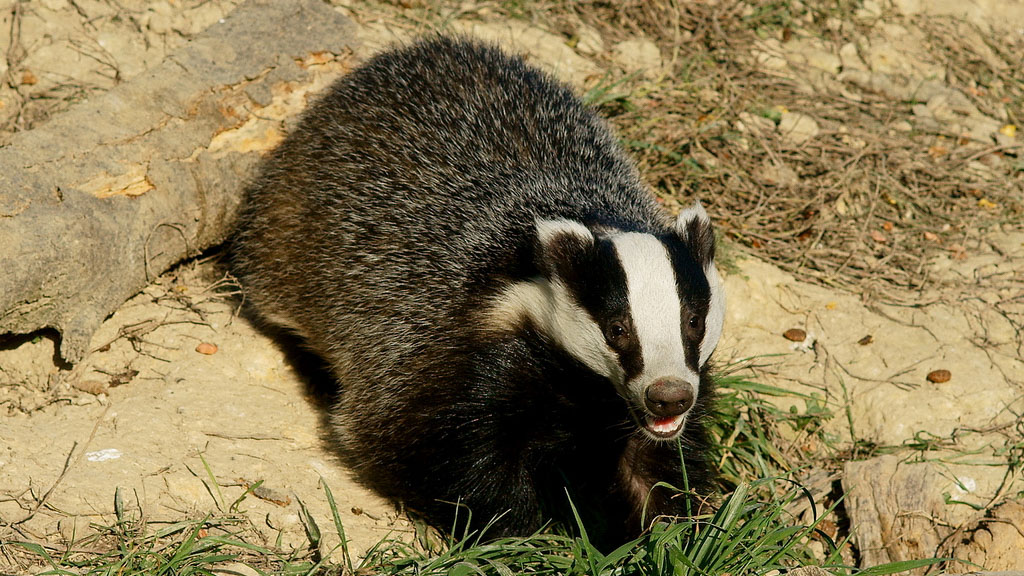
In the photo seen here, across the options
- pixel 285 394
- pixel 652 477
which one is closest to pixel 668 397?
pixel 652 477

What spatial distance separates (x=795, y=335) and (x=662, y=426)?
2.21 m

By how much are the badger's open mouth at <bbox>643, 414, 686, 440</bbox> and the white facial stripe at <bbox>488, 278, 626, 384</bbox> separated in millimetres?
236

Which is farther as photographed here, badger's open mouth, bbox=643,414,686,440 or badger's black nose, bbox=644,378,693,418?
badger's open mouth, bbox=643,414,686,440

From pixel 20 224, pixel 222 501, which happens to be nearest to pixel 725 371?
Result: pixel 222 501

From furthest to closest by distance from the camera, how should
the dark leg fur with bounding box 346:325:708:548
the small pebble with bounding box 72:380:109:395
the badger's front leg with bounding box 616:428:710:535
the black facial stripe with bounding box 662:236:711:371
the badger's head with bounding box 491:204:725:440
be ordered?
the small pebble with bounding box 72:380:109:395 → the badger's front leg with bounding box 616:428:710:535 → the dark leg fur with bounding box 346:325:708:548 → the black facial stripe with bounding box 662:236:711:371 → the badger's head with bounding box 491:204:725:440

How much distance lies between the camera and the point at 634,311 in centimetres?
377

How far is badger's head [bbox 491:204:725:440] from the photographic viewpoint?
373cm

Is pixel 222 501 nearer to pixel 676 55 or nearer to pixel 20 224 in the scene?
pixel 20 224

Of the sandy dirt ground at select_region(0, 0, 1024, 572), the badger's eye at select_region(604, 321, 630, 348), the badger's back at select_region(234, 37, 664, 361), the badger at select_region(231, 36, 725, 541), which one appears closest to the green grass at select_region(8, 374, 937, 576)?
the sandy dirt ground at select_region(0, 0, 1024, 572)

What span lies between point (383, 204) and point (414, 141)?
16.1 inches

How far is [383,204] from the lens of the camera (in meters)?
5.02

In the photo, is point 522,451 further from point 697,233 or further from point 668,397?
point 697,233

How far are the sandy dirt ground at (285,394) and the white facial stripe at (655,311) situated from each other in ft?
4.93

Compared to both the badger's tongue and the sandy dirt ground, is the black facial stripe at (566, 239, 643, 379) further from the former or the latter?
the sandy dirt ground
